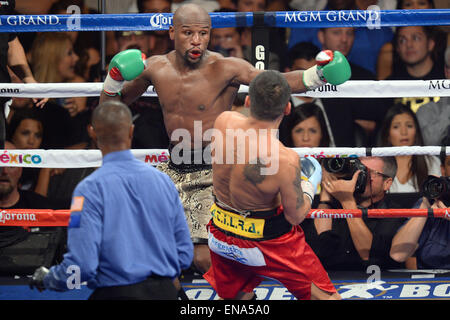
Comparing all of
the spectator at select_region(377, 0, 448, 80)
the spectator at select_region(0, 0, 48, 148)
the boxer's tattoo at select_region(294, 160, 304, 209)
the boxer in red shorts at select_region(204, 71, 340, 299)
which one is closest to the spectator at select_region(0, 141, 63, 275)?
the spectator at select_region(0, 0, 48, 148)

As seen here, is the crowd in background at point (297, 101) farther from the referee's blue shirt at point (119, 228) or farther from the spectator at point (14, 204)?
the referee's blue shirt at point (119, 228)

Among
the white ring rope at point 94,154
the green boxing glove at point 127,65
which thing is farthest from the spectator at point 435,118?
the green boxing glove at point 127,65

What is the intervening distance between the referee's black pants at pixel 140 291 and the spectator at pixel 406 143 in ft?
8.38

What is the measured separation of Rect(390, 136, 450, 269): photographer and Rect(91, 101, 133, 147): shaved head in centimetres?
230

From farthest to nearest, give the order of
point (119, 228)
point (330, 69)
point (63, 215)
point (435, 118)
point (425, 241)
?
point (435, 118) → point (425, 241) → point (63, 215) → point (330, 69) → point (119, 228)

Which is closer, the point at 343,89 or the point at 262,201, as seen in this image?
the point at 262,201

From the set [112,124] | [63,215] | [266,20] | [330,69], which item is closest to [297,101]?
[266,20]

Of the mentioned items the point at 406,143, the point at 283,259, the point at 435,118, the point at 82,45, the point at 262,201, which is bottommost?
the point at 283,259

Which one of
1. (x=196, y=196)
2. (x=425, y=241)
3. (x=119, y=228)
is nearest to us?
(x=119, y=228)

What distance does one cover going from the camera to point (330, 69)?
311 cm

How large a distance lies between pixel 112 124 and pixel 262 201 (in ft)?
2.75

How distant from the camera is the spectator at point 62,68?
4.57 metres

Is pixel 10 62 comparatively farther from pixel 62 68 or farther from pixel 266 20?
pixel 266 20

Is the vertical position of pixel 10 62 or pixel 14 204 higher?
pixel 10 62
